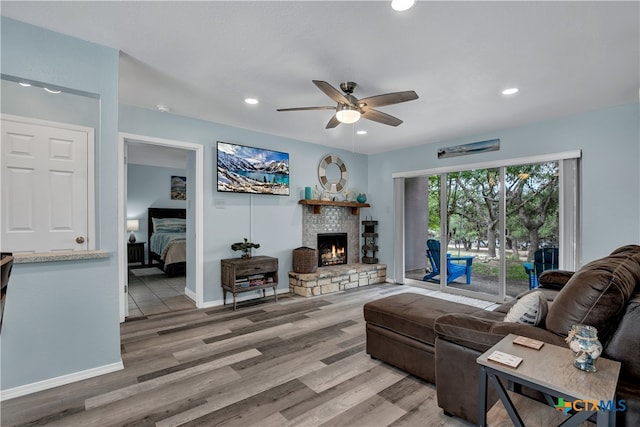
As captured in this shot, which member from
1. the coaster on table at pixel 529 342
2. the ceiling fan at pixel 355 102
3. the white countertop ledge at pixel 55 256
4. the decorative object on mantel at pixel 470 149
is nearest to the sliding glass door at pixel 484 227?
the decorative object on mantel at pixel 470 149

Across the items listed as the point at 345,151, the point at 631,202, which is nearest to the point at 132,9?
the point at 345,151

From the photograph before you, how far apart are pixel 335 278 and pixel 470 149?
310 cm

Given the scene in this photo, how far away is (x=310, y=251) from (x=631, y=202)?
410cm

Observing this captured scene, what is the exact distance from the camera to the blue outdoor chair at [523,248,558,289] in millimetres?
4175

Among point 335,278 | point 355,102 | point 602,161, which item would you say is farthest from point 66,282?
point 602,161

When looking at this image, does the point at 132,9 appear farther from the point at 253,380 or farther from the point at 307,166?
the point at 307,166

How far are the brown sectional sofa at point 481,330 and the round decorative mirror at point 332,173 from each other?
3278 mm

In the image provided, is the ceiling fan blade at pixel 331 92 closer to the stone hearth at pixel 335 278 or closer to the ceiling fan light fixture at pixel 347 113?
the ceiling fan light fixture at pixel 347 113

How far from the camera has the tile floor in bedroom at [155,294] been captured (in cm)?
418

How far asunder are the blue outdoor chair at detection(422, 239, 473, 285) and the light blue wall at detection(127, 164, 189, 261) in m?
6.67

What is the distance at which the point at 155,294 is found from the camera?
490 centimetres

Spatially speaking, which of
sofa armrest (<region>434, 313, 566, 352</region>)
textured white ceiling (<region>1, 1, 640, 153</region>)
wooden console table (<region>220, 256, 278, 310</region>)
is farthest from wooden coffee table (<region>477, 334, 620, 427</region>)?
wooden console table (<region>220, 256, 278, 310</region>)

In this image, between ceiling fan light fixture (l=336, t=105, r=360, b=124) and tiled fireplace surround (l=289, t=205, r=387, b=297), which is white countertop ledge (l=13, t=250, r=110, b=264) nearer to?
ceiling fan light fixture (l=336, t=105, r=360, b=124)

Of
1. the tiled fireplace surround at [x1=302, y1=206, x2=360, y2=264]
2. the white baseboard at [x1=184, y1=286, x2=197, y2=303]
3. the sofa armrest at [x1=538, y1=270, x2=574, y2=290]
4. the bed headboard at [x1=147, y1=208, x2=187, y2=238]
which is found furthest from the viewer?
the bed headboard at [x1=147, y1=208, x2=187, y2=238]
